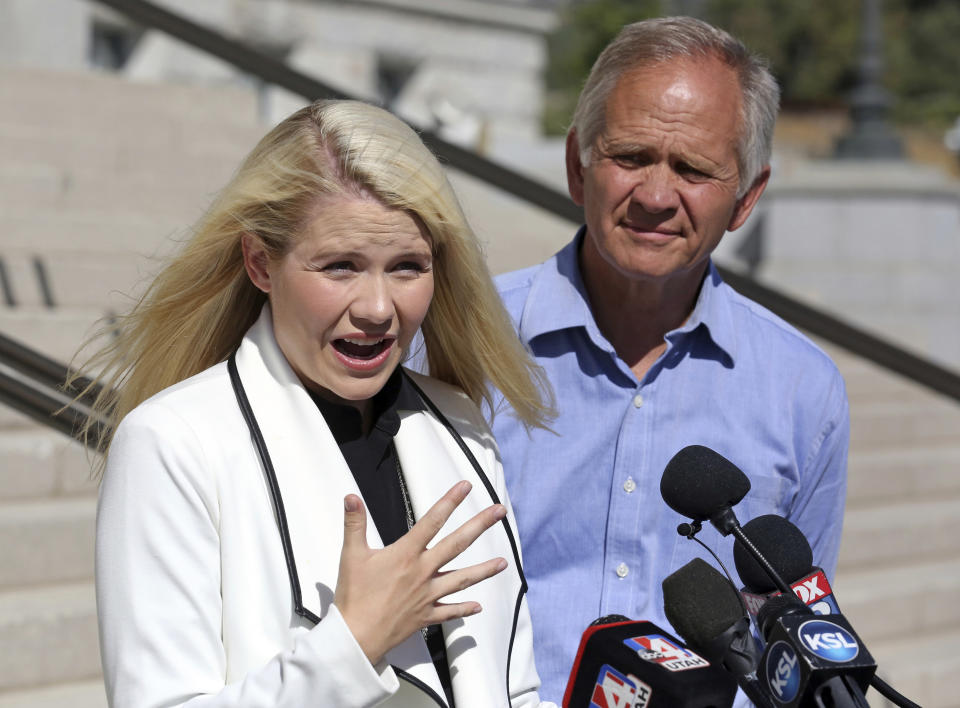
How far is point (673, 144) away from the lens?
98.9 inches

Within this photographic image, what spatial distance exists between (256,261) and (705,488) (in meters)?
0.81

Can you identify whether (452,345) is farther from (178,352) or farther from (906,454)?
(906,454)

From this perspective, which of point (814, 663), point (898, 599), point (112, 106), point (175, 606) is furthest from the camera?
point (112, 106)

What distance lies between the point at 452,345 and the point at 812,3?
43456mm

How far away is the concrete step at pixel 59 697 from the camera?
3.56 m

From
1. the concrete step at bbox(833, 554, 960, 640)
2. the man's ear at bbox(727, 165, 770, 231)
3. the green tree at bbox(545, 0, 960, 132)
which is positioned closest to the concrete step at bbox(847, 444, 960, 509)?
the concrete step at bbox(833, 554, 960, 640)

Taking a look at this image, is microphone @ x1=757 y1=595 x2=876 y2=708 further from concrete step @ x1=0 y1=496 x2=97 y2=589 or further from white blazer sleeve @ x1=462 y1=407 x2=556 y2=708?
concrete step @ x1=0 y1=496 x2=97 y2=589

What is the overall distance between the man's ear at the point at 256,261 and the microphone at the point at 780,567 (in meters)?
0.86

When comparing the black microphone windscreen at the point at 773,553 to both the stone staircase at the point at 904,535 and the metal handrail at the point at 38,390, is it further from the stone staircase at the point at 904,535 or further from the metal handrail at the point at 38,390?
the stone staircase at the point at 904,535

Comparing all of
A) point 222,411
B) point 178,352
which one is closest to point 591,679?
point 222,411

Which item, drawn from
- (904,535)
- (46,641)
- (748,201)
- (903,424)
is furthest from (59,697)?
(903,424)

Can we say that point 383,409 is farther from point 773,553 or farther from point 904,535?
point 904,535

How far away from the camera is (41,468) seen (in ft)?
14.0

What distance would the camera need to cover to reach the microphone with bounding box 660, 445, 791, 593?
1.56m
